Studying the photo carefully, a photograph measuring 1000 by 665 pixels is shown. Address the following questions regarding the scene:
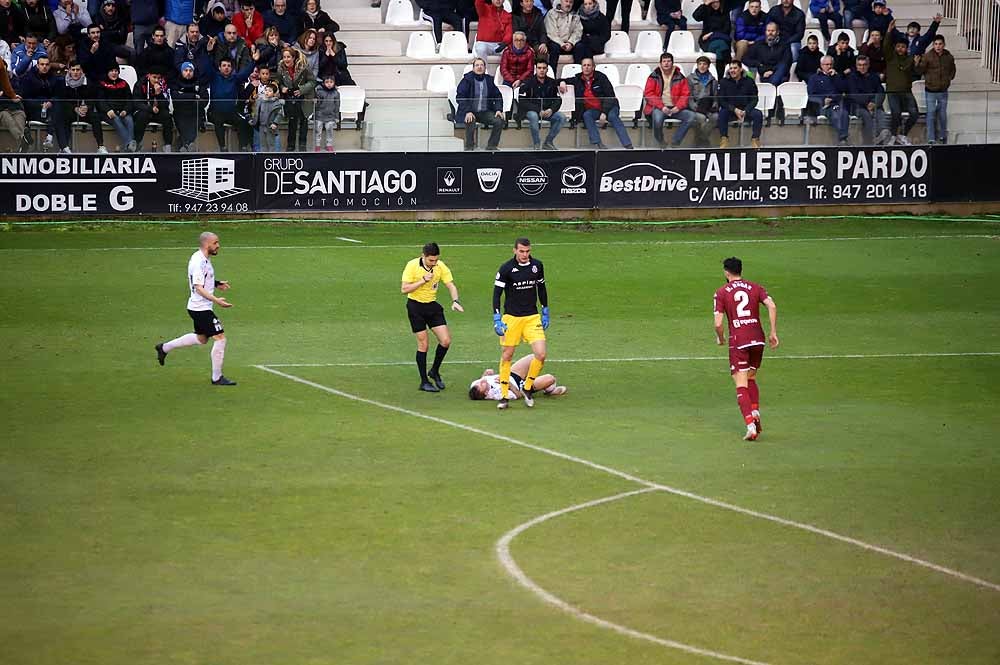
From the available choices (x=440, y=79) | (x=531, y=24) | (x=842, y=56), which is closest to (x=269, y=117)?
(x=440, y=79)

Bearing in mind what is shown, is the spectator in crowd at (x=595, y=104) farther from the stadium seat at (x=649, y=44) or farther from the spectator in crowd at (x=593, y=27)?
the stadium seat at (x=649, y=44)

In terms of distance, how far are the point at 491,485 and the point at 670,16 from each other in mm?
26726

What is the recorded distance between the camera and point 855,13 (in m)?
38.7

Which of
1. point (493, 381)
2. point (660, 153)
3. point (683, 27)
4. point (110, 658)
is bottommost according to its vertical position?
point (110, 658)

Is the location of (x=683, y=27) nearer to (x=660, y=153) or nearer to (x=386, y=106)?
(x=660, y=153)

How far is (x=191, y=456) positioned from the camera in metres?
14.4

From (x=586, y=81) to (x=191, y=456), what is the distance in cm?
2004

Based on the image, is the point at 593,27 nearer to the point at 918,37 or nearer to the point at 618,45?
the point at 618,45

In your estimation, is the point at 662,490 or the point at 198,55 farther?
the point at 198,55

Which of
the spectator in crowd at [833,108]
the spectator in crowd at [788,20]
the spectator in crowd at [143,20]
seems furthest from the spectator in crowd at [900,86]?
the spectator in crowd at [143,20]

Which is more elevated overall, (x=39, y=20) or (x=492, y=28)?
(x=492, y=28)

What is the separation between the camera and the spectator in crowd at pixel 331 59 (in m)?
33.2

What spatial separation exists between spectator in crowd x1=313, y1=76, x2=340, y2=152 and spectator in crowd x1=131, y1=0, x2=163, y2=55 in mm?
4970

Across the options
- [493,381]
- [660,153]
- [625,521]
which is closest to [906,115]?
[660,153]
